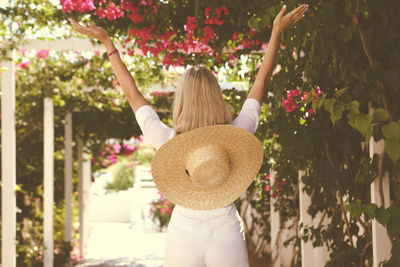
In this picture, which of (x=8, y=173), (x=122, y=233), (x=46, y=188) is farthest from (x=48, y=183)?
(x=122, y=233)

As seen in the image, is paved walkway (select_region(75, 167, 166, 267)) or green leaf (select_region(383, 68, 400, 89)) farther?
paved walkway (select_region(75, 167, 166, 267))

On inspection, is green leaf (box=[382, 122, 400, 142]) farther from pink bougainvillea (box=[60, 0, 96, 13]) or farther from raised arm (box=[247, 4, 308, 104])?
pink bougainvillea (box=[60, 0, 96, 13])

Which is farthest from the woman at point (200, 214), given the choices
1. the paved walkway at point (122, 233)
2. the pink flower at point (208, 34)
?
the paved walkway at point (122, 233)

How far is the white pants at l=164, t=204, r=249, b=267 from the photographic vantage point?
187 cm

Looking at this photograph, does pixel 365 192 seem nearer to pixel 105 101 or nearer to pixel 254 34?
pixel 254 34

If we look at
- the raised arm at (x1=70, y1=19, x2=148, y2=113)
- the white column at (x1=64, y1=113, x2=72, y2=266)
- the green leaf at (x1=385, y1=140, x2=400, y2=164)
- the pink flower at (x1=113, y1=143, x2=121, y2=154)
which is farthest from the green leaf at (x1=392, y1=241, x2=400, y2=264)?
the pink flower at (x1=113, y1=143, x2=121, y2=154)

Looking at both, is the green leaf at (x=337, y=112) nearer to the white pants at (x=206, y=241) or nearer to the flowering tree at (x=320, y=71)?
the flowering tree at (x=320, y=71)

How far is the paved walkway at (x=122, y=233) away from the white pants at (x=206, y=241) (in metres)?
5.92

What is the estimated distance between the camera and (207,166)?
6.12 ft

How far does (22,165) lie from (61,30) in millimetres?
2506

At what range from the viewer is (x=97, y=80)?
650 cm

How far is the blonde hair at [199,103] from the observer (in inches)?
75.3

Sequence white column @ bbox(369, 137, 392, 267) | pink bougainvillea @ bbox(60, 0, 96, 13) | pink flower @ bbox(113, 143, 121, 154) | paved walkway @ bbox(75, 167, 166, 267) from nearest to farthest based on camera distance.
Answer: white column @ bbox(369, 137, 392, 267), pink bougainvillea @ bbox(60, 0, 96, 13), paved walkway @ bbox(75, 167, 166, 267), pink flower @ bbox(113, 143, 121, 154)

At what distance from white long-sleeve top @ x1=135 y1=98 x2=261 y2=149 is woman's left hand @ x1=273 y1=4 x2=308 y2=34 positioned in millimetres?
292
